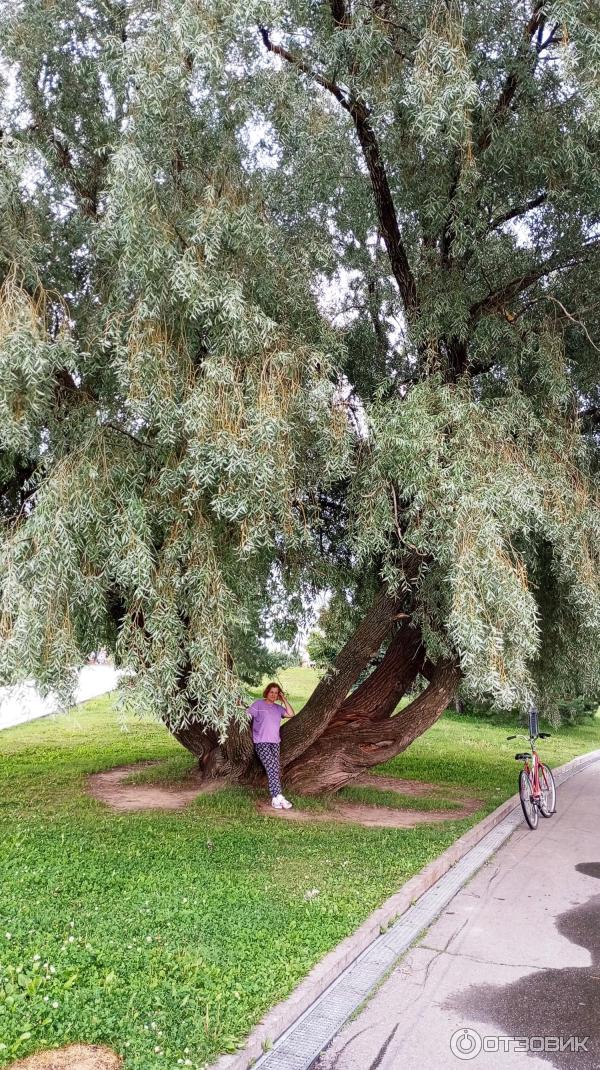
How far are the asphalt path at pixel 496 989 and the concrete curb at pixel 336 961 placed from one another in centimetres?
30

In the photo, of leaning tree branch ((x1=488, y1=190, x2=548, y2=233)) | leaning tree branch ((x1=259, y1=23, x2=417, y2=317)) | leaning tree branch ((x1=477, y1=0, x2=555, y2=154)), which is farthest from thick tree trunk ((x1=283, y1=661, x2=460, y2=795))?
leaning tree branch ((x1=477, y1=0, x2=555, y2=154))

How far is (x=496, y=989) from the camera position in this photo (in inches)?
187

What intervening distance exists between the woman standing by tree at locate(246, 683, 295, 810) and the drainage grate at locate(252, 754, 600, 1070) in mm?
2799

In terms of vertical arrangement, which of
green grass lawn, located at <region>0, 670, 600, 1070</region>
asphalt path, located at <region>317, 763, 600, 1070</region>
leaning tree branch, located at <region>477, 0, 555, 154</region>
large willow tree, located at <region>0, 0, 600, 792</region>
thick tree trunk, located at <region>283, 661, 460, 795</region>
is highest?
leaning tree branch, located at <region>477, 0, 555, 154</region>

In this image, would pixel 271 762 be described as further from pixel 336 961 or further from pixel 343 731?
pixel 336 961

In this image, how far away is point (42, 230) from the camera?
725 cm

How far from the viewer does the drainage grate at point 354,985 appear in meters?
3.86

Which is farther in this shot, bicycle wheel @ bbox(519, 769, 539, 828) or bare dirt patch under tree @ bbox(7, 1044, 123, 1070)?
bicycle wheel @ bbox(519, 769, 539, 828)

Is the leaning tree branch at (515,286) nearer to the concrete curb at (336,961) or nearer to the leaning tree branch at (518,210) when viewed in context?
the leaning tree branch at (518,210)

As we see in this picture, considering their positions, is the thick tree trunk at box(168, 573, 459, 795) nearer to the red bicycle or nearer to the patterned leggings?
the patterned leggings

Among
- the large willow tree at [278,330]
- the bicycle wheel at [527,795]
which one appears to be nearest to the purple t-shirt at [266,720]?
the large willow tree at [278,330]

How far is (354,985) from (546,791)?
19.9 feet

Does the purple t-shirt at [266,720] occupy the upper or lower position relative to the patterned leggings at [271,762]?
upper

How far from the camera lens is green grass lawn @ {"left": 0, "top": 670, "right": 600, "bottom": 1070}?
392cm
